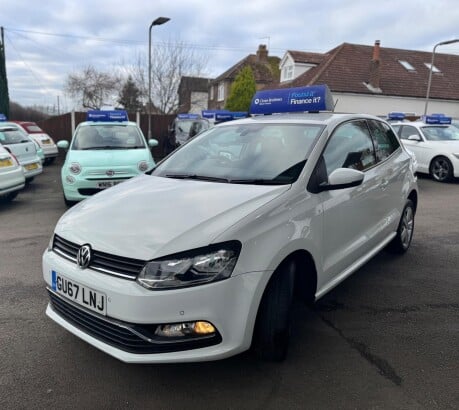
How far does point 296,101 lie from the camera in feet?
16.8

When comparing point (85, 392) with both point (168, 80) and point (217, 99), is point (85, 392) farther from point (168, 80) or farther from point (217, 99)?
point (217, 99)

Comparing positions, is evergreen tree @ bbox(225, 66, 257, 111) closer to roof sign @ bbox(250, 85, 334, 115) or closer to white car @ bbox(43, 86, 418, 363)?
roof sign @ bbox(250, 85, 334, 115)

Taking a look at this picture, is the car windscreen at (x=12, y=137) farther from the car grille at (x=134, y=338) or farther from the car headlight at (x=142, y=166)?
the car grille at (x=134, y=338)

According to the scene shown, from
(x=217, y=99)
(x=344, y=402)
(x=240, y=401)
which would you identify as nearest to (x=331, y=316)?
(x=344, y=402)

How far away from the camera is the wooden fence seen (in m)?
18.4

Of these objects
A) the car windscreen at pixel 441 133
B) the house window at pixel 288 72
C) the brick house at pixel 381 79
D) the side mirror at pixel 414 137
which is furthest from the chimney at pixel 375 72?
the side mirror at pixel 414 137

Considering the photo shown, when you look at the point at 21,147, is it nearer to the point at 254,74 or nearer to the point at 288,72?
the point at 288,72

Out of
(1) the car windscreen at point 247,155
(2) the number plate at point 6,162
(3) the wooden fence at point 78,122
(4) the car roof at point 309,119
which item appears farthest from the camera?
(3) the wooden fence at point 78,122

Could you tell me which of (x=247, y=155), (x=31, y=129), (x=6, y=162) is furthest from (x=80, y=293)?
(x=31, y=129)

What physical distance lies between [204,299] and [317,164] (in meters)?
1.42

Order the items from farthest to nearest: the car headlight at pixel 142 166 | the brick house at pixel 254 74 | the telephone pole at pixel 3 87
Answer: the brick house at pixel 254 74
the telephone pole at pixel 3 87
the car headlight at pixel 142 166

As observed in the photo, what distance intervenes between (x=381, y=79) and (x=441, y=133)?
13.6 meters

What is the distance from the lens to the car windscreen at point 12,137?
32.1 ft

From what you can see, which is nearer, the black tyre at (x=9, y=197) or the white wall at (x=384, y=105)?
the black tyre at (x=9, y=197)
